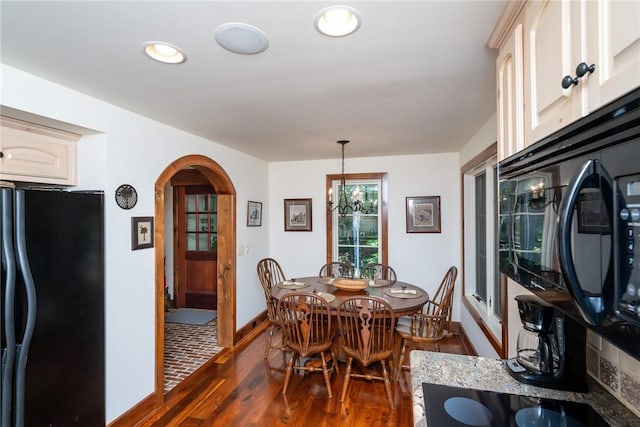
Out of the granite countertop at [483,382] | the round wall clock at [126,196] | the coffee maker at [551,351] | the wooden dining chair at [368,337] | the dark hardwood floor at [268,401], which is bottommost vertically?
the dark hardwood floor at [268,401]

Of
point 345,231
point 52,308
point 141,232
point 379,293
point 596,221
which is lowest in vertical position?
point 379,293

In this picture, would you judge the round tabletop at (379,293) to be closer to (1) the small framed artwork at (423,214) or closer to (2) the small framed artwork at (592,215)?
(1) the small framed artwork at (423,214)

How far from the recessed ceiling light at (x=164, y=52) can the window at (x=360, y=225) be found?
123 inches

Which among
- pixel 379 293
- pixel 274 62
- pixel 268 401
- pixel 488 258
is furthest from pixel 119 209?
pixel 488 258

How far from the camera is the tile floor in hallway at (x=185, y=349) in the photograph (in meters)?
3.05

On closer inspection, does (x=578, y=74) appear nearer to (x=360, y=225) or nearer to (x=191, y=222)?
(x=360, y=225)

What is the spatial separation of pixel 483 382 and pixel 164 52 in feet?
6.65

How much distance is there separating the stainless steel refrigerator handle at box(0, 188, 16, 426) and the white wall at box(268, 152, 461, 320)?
3326 millimetres

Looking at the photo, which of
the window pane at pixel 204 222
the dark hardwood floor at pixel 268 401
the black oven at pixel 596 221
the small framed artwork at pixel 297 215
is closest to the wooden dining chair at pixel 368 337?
the dark hardwood floor at pixel 268 401

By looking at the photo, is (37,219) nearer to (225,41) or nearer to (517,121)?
(225,41)

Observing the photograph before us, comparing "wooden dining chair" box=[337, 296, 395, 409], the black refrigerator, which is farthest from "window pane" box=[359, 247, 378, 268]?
the black refrigerator

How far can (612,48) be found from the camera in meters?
0.63

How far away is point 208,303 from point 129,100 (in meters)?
3.80

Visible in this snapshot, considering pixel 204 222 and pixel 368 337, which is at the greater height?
pixel 204 222
